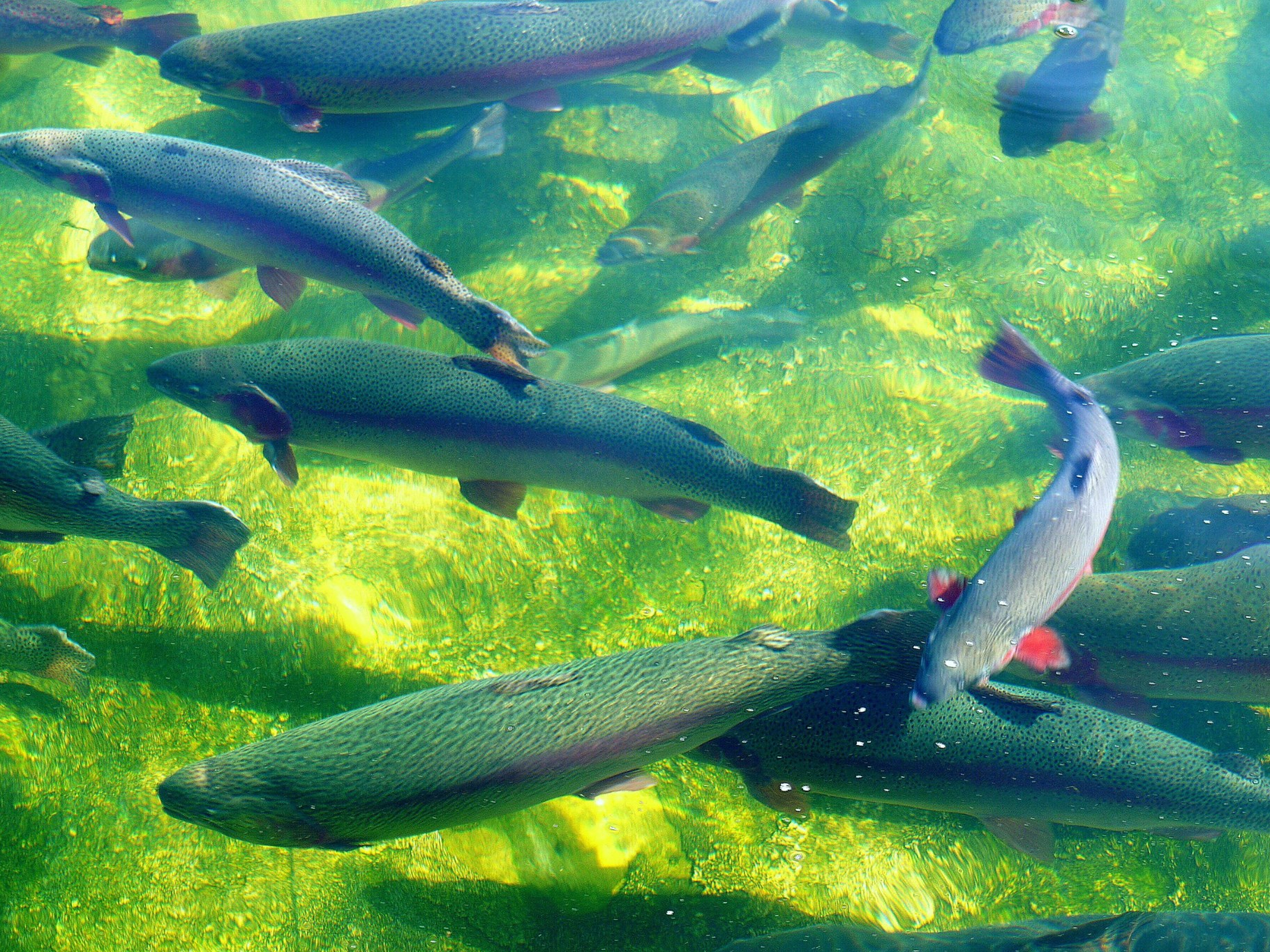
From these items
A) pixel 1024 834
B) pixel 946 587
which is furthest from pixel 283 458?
pixel 1024 834

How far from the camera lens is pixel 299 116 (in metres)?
5.14

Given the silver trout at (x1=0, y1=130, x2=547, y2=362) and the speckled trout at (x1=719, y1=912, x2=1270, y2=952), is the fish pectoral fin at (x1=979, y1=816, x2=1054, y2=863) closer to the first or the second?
the speckled trout at (x1=719, y1=912, x2=1270, y2=952)

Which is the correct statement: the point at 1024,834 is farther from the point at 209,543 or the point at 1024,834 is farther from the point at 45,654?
the point at 45,654

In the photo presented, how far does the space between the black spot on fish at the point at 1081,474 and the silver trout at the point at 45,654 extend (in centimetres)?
423

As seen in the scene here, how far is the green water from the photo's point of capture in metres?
2.96

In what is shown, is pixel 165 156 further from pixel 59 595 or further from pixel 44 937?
pixel 44 937

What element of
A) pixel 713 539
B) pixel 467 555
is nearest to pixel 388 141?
pixel 467 555

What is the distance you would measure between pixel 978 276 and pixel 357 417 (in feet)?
13.8

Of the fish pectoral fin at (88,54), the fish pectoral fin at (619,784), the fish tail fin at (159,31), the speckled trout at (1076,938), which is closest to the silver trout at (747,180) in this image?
the fish pectoral fin at (619,784)

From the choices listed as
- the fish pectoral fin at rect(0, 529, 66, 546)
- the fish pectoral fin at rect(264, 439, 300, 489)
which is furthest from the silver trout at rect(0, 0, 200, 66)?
the fish pectoral fin at rect(0, 529, 66, 546)

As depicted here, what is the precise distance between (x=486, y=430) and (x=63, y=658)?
209 cm

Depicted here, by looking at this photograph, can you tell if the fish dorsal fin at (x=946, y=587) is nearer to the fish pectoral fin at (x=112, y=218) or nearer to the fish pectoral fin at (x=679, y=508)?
the fish pectoral fin at (x=679, y=508)

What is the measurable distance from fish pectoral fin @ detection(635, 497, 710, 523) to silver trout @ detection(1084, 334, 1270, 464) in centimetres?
241

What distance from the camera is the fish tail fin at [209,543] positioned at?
3.31m
